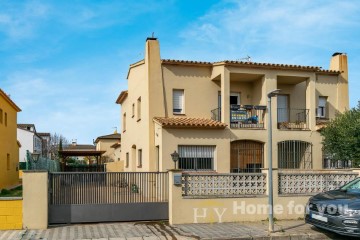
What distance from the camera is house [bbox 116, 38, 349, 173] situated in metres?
16.2

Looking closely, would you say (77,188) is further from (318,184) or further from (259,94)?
(259,94)

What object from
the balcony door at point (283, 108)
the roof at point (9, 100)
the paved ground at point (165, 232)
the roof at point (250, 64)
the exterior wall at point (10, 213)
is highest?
the roof at point (250, 64)

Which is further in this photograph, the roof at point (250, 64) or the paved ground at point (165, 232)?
the roof at point (250, 64)

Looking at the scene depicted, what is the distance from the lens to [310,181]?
40.9ft

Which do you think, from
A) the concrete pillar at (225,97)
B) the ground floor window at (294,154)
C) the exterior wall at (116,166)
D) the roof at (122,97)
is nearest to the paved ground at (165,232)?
the concrete pillar at (225,97)

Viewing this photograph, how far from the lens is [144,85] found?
58.3 feet

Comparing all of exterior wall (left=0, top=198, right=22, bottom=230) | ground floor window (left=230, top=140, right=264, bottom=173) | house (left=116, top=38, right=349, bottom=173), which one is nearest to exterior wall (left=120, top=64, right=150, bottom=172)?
house (left=116, top=38, right=349, bottom=173)

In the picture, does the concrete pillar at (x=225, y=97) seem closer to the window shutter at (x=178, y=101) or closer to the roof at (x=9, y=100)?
the window shutter at (x=178, y=101)

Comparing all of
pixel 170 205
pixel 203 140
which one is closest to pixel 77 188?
pixel 170 205

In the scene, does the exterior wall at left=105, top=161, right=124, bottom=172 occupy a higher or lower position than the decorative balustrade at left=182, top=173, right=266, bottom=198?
lower

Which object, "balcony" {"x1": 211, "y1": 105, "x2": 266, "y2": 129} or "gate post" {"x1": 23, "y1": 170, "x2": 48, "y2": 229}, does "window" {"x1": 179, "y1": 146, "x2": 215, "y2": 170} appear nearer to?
"balcony" {"x1": 211, "y1": 105, "x2": 266, "y2": 129}

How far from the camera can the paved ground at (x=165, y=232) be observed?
955 centimetres

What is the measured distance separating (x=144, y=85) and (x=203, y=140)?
3970mm

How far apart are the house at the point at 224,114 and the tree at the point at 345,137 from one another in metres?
1.03
